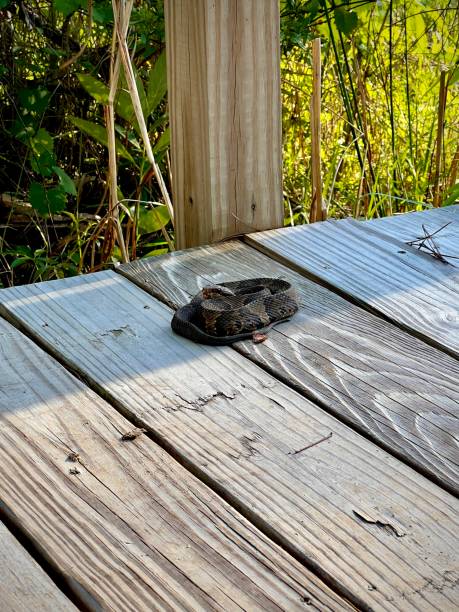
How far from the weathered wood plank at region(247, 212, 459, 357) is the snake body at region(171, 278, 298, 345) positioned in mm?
227

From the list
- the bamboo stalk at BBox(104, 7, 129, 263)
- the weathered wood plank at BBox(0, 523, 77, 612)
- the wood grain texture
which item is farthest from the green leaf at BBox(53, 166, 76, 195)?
the weathered wood plank at BBox(0, 523, 77, 612)

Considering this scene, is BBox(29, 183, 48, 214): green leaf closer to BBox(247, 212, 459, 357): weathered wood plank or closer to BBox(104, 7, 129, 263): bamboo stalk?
BBox(104, 7, 129, 263): bamboo stalk

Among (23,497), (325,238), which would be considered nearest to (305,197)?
(325,238)

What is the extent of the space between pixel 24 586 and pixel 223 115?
1.71 meters

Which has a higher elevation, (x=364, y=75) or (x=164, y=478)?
(x=364, y=75)

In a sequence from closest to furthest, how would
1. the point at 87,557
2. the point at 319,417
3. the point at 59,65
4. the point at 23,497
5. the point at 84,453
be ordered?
the point at 87,557 < the point at 23,497 < the point at 84,453 < the point at 319,417 < the point at 59,65

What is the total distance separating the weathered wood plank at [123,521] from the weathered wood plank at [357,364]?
1.32ft

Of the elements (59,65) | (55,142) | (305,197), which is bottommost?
(305,197)

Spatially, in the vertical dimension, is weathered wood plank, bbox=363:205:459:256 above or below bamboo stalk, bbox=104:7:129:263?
below

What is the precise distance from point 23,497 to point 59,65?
3194 mm

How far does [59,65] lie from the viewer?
14.1 feet

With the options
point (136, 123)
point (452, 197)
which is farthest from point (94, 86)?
Answer: point (452, 197)

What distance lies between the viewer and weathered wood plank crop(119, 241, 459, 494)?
173 centimetres

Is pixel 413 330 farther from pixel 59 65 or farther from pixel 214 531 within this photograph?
pixel 59 65
